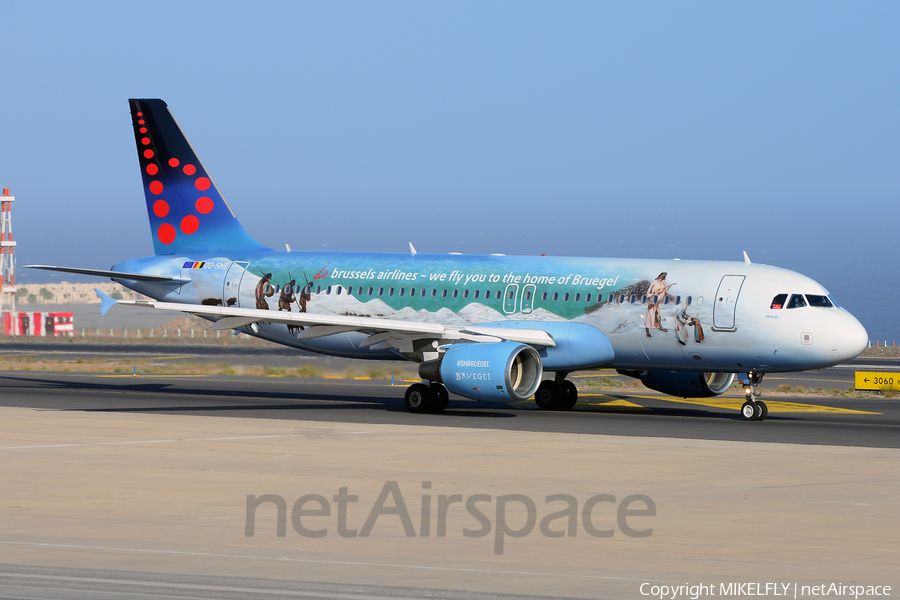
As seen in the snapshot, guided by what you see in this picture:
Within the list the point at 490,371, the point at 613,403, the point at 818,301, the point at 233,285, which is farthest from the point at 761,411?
the point at 233,285

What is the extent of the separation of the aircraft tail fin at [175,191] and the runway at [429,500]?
8.74 m

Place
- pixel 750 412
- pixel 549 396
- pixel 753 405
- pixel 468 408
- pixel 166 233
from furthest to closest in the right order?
pixel 166 233 < pixel 549 396 < pixel 468 408 < pixel 753 405 < pixel 750 412

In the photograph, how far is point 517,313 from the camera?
37094 millimetres

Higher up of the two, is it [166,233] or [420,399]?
[166,233]

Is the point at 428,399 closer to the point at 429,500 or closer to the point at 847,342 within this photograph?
the point at 847,342

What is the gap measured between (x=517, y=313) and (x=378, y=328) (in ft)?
14.4

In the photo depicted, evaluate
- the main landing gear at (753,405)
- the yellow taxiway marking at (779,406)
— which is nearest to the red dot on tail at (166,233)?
the yellow taxiway marking at (779,406)

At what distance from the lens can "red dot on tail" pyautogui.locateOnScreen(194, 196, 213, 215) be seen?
4381 cm

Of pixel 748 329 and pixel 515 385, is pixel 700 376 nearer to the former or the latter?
pixel 748 329

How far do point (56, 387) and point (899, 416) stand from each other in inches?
1087

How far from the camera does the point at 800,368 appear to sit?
33.7m

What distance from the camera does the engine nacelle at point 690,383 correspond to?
37.6 metres

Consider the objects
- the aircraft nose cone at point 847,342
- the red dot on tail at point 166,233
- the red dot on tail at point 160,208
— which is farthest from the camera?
the red dot on tail at point 160,208

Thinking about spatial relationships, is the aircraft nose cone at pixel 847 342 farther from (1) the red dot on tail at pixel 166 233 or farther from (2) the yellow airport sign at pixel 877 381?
(1) the red dot on tail at pixel 166 233
